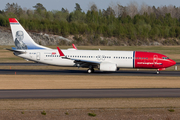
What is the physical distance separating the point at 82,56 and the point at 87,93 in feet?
61.0

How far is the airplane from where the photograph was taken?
4025cm

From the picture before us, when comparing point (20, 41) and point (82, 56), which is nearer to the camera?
point (82, 56)

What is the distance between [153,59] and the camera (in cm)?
4031

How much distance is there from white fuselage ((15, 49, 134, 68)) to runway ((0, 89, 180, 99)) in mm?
15944

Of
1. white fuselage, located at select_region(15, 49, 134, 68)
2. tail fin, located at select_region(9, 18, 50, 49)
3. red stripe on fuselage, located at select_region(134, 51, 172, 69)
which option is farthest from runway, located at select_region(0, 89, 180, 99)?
tail fin, located at select_region(9, 18, 50, 49)

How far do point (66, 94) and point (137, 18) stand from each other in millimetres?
149503

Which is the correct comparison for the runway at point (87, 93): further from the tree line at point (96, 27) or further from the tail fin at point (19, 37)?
the tree line at point (96, 27)

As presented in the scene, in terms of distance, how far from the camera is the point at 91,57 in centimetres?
4138

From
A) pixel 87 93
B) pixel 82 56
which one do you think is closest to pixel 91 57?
pixel 82 56

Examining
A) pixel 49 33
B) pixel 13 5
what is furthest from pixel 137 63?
pixel 13 5

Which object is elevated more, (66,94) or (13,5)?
(13,5)

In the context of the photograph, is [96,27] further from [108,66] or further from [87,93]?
[87,93]

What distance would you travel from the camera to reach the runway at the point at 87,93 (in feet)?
71.6

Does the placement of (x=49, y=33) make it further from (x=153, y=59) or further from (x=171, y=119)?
(x=171, y=119)
